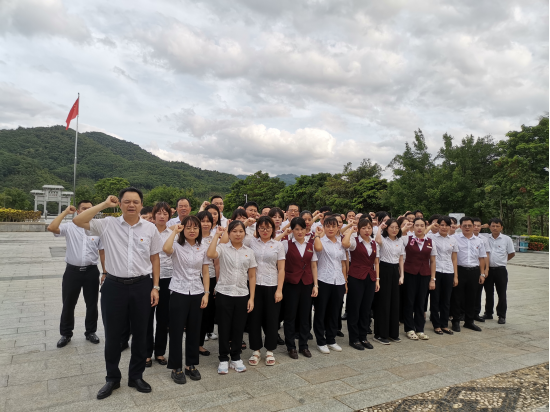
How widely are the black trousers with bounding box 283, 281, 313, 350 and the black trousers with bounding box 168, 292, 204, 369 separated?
107 cm

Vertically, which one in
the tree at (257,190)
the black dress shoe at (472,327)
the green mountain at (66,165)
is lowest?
the black dress shoe at (472,327)

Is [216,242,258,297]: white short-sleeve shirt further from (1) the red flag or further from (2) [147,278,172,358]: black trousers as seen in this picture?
(1) the red flag

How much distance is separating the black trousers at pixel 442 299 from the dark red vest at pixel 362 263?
53.3 inches

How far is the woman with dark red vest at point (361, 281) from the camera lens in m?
4.53

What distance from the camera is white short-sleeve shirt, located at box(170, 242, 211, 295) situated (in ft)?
11.4

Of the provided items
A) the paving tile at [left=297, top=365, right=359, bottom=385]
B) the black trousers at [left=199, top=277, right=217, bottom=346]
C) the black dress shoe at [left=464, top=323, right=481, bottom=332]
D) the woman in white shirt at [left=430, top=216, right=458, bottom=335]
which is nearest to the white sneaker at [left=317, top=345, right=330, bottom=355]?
the paving tile at [left=297, top=365, right=359, bottom=385]

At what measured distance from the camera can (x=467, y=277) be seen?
18.3 feet

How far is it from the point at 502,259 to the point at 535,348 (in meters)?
1.76

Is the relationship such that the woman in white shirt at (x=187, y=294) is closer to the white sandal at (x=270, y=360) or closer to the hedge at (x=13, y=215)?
the white sandal at (x=270, y=360)

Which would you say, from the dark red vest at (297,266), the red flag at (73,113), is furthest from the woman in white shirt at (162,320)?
the red flag at (73,113)

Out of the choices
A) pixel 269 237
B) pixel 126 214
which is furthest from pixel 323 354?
pixel 126 214

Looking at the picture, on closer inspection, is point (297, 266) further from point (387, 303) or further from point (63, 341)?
point (63, 341)

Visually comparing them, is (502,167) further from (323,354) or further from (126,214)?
(126,214)

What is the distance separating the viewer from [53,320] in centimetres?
523
